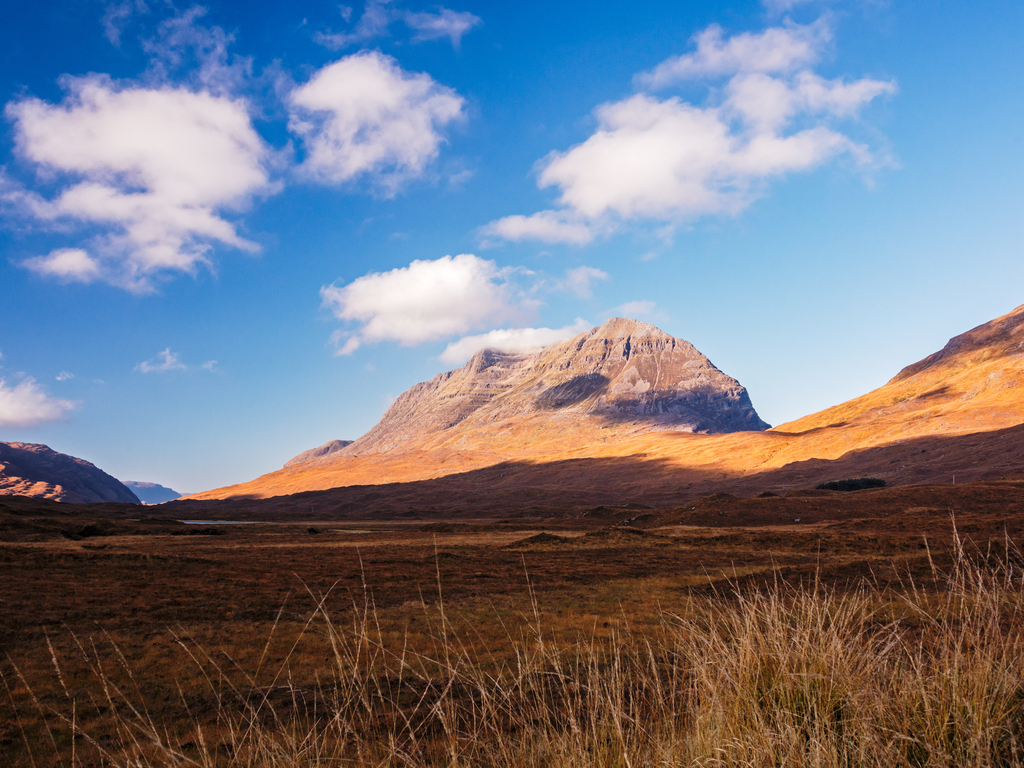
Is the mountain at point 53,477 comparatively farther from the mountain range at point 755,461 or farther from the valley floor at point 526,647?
the valley floor at point 526,647

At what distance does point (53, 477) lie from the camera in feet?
553

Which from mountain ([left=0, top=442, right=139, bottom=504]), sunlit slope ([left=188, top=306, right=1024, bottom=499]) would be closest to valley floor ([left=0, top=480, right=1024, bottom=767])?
sunlit slope ([left=188, top=306, right=1024, bottom=499])

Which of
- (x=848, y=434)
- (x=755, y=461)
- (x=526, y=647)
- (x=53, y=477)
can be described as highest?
(x=53, y=477)

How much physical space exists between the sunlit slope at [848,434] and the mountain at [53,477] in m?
36.2

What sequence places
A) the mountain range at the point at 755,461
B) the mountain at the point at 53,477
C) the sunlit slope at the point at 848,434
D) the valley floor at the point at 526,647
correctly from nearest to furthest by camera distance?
1. the valley floor at the point at 526,647
2. the mountain range at the point at 755,461
3. the sunlit slope at the point at 848,434
4. the mountain at the point at 53,477

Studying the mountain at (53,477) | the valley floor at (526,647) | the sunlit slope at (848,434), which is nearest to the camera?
the valley floor at (526,647)

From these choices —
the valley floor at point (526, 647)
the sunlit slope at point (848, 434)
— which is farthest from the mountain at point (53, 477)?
the valley floor at point (526, 647)

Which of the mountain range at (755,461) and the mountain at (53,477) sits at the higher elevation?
the mountain at (53,477)

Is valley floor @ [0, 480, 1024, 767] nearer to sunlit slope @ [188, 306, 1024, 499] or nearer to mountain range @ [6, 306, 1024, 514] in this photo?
mountain range @ [6, 306, 1024, 514]

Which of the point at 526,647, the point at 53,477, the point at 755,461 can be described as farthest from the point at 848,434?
the point at 53,477

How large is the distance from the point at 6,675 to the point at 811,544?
29358 mm

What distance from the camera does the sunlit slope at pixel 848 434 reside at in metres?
74.8

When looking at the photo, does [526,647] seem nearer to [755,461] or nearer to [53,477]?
[755,461]

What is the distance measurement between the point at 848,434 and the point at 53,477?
8087 inches
